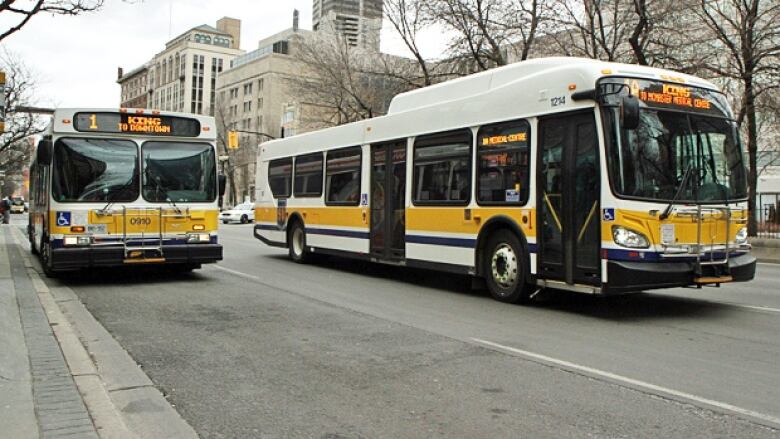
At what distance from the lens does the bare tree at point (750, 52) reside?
68.0 ft

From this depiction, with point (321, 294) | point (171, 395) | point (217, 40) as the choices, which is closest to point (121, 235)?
point (321, 294)

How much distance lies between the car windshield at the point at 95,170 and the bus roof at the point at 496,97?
439 centimetres

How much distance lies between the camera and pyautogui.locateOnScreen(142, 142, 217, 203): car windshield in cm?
1150

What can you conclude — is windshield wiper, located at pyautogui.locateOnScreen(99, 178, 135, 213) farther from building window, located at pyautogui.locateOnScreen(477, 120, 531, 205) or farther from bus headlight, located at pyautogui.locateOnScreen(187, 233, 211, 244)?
building window, located at pyautogui.locateOnScreen(477, 120, 531, 205)

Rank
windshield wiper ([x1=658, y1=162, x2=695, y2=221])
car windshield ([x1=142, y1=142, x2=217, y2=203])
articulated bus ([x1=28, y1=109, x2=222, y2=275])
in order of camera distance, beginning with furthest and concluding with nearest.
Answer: car windshield ([x1=142, y1=142, x2=217, y2=203]) < articulated bus ([x1=28, y1=109, x2=222, y2=275]) < windshield wiper ([x1=658, y1=162, x2=695, y2=221])

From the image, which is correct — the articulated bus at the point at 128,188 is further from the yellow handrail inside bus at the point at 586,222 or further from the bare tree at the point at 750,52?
the bare tree at the point at 750,52

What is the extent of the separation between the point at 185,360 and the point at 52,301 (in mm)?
4386

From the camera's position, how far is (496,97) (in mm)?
9844

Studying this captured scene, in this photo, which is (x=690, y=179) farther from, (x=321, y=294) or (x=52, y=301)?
(x=52, y=301)

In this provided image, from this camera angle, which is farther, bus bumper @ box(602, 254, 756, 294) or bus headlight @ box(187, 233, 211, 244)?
bus headlight @ box(187, 233, 211, 244)

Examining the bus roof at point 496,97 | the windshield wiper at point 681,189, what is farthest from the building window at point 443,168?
the windshield wiper at point 681,189

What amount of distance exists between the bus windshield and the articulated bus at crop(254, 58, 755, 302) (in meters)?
0.02

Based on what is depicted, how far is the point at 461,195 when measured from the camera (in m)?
10.5

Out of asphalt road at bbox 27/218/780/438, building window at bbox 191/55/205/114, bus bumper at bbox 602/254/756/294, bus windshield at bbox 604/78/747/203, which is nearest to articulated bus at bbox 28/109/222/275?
asphalt road at bbox 27/218/780/438
